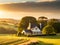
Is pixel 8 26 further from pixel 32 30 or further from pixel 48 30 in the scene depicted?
pixel 48 30

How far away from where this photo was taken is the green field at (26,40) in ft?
8.50

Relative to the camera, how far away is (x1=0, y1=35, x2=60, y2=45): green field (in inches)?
102

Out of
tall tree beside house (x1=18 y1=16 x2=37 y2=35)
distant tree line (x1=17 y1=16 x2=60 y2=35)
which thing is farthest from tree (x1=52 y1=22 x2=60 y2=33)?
tall tree beside house (x1=18 y1=16 x2=37 y2=35)

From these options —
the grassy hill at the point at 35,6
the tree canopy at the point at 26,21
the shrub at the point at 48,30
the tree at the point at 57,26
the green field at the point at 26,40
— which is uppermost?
the grassy hill at the point at 35,6

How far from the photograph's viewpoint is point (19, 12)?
8.82 feet

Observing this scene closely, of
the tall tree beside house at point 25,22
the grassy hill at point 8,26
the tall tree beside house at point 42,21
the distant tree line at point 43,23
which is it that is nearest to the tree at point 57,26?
the distant tree line at point 43,23

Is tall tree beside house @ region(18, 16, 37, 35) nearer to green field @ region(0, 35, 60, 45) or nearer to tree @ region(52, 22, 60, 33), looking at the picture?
green field @ region(0, 35, 60, 45)

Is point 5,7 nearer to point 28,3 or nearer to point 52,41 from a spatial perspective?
point 28,3

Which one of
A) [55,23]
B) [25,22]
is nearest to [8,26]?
[25,22]

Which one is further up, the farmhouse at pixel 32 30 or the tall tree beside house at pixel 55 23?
the tall tree beside house at pixel 55 23

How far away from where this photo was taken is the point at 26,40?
263 cm

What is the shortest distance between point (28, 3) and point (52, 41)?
0.58 meters

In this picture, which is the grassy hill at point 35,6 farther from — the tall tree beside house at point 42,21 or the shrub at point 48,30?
the shrub at point 48,30

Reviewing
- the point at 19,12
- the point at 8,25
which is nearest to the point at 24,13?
the point at 19,12
